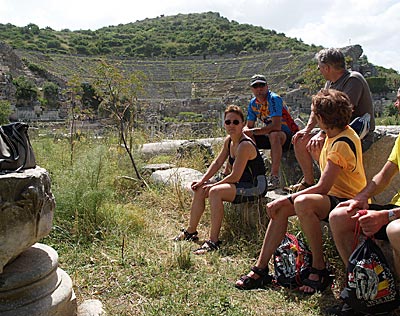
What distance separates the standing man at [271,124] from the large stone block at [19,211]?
286 cm

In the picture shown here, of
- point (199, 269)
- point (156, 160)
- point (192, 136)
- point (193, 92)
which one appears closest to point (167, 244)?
point (199, 269)

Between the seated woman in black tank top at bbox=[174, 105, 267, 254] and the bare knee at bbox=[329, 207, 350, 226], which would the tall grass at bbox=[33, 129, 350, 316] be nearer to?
the seated woman in black tank top at bbox=[174, 105, 267, 254]

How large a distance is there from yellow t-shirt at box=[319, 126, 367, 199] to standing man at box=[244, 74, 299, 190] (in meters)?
1.65

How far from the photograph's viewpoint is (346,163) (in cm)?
293

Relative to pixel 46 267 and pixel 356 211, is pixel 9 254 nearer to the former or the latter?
pixel 46 267

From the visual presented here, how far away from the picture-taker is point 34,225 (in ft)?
7.90

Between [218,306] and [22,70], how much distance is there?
3766 cm

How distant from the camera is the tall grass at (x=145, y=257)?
114 inches

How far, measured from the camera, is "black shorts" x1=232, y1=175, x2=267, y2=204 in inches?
162

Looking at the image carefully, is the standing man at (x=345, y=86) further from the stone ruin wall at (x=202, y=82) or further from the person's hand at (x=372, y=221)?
the stone ruin wall at (x=202, y=82)

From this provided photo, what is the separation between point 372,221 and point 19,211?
6.53 ft

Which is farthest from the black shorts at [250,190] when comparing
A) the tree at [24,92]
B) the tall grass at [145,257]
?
the tree at [24,92]

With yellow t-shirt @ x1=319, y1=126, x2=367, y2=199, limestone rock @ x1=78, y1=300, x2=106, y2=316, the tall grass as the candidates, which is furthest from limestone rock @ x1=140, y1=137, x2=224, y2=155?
limestone rock @ x1=78, y1=300, x2=106, y2=316

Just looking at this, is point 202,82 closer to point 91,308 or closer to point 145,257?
point 145,257
